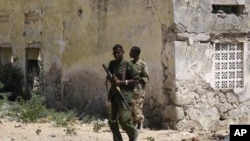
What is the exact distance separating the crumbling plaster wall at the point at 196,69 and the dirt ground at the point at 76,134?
0.34 metres

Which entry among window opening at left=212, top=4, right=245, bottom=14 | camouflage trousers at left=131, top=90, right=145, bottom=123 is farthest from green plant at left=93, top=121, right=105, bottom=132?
window opening at left=212, top=4, right=245, bottom=14

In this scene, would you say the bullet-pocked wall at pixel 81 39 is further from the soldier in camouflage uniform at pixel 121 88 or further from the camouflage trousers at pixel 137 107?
the soldier in camouflage uniform at pixel 121 88

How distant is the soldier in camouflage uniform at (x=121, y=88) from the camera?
8.09 meters

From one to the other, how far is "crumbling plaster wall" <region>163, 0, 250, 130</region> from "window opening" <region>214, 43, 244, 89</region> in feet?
0.42

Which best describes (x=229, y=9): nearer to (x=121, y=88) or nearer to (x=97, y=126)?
(x=97, y=126)

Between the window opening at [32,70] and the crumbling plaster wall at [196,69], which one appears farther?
the window opening at [32,70]

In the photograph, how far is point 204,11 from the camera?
34.4ft

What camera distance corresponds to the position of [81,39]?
12.8 metres

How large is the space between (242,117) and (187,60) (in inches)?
63.6

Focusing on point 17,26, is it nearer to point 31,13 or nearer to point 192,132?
point 31,13

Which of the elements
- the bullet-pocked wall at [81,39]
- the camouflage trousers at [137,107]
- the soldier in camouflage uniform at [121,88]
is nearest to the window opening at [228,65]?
the bullet-pocked wall at [81,39]

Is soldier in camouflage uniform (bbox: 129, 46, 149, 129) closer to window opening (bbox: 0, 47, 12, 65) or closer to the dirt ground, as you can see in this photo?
the dirt ground

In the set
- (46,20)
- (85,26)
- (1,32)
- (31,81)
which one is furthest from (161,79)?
(1,32)

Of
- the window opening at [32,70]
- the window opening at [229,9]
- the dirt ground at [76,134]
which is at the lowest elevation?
the dirt ground at [76,134]
